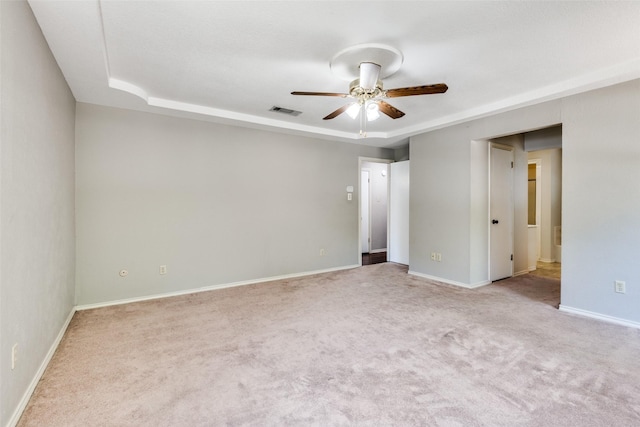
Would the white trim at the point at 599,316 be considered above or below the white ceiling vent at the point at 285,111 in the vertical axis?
below

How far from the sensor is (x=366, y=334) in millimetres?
2797

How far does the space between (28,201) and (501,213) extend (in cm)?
549

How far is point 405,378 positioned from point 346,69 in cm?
256

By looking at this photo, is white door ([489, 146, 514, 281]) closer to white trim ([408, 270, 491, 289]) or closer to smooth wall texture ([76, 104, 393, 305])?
white trim ([408, 270, 491, 289])

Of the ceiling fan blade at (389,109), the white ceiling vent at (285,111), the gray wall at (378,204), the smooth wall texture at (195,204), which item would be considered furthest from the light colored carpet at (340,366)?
the gray wall at (378,204)

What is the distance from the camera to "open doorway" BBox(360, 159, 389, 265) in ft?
23.9

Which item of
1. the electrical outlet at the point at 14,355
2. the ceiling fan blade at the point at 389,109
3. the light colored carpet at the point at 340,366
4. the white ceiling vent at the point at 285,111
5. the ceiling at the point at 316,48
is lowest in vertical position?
the light colored carpet at the point at 340,366

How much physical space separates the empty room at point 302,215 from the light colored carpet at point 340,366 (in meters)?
0.02

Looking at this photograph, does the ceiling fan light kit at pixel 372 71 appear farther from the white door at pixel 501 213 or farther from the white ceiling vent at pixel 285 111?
the white door at pixel 501 213

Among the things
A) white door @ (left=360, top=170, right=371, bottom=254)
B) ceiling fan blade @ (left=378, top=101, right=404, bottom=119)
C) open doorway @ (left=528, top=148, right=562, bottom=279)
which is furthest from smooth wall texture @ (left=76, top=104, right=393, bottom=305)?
open doorway @ (left=528, top=148, right=562, bottom=279)

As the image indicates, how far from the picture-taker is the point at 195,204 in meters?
4.16

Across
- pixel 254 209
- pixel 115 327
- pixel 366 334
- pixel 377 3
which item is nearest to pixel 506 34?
pixel 377 3

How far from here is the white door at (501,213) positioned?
15.1 ft

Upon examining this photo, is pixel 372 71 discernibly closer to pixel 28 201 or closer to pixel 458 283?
pixel 28 201
